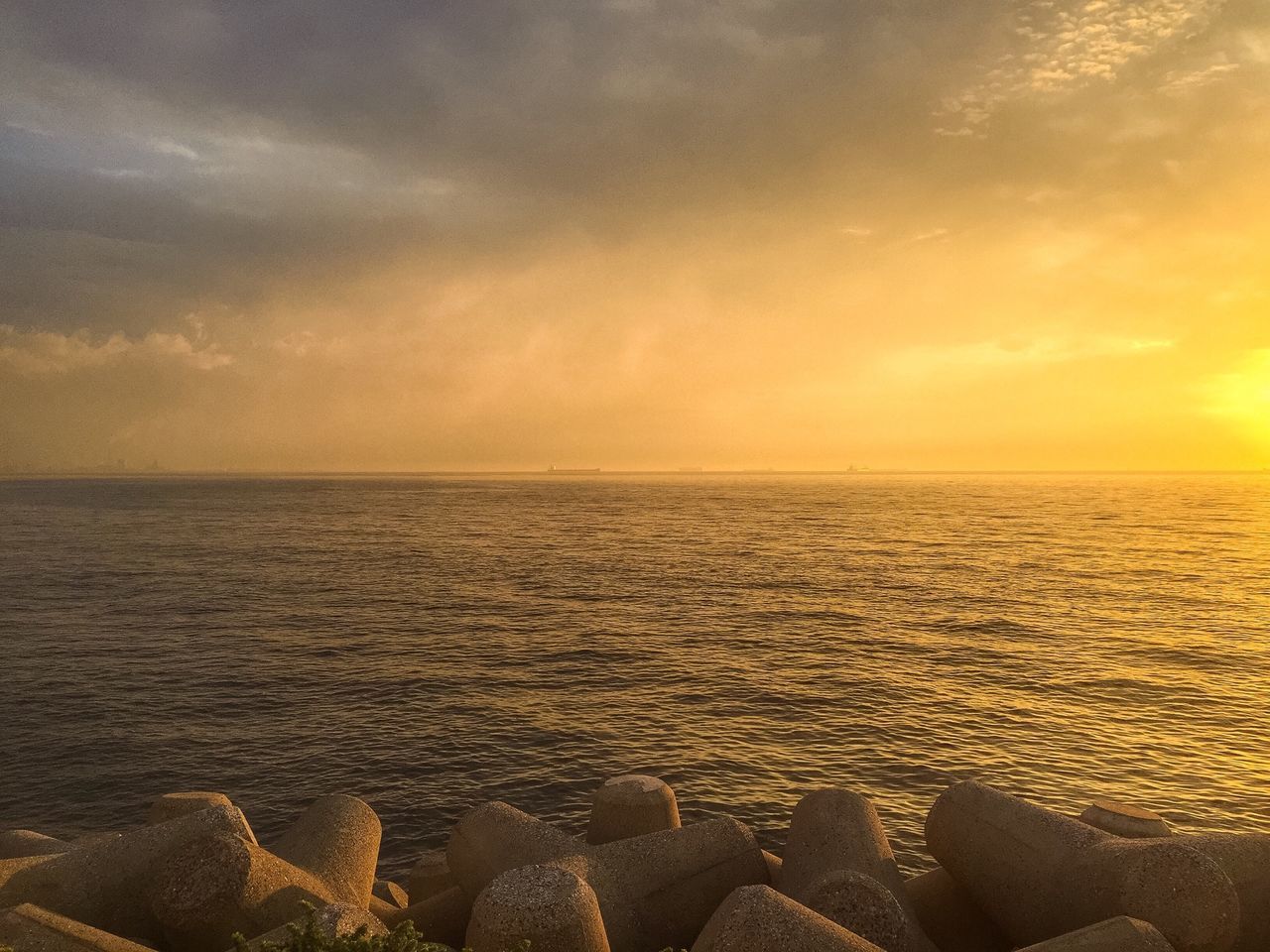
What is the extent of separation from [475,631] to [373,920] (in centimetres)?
2921

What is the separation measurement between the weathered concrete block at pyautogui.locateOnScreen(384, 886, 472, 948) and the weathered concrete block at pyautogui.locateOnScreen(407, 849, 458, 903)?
7.00 ft

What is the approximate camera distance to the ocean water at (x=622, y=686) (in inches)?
741

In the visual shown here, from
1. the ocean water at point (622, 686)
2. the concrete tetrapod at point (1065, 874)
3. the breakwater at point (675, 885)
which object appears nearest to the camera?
the breakwater at point (675, 885)

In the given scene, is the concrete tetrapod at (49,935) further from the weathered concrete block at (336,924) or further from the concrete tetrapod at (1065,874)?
the concrete tetrapod at (1065,874)

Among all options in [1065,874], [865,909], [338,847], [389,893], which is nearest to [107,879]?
[338,847]

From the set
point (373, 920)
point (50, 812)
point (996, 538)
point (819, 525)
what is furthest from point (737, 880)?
point (819, 525)

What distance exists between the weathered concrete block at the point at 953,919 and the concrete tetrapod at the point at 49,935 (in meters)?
9.49

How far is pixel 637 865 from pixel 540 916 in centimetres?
276

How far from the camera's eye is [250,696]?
26.3 metres

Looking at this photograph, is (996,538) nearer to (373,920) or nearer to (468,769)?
(468,769)

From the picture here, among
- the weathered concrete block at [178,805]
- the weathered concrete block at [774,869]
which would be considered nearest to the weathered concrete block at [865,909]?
the weathered concrete block at [774,869]

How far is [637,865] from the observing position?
33.2 ft

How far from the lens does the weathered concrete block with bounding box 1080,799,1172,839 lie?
11047mm

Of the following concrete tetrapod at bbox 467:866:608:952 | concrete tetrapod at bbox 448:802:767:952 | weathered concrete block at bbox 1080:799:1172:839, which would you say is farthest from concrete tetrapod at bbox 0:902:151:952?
weathered concrete block at bbox 1080:799:1172:839
